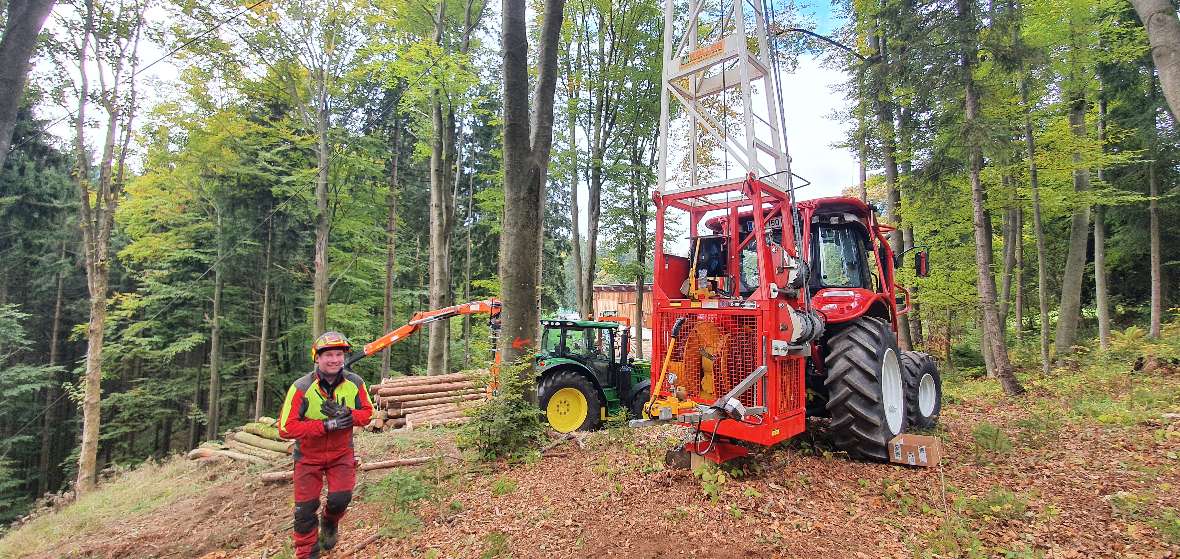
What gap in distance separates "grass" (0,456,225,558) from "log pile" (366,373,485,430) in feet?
9.42

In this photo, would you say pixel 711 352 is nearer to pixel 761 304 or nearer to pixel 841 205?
pixel 761 304

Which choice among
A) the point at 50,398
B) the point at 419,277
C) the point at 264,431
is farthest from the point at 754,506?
the point at 50,398

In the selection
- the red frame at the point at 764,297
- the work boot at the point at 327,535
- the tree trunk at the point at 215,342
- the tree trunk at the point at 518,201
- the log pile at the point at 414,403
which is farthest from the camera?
the tree trunk at the point at 215,342

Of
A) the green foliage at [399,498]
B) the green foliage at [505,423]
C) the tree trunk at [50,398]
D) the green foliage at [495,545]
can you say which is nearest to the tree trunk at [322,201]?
the green foliage at [399,498]

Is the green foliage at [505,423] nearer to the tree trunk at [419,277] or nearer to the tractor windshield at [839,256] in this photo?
the tractor windshield at [839,256]

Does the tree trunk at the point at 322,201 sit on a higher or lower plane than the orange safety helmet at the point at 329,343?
higher

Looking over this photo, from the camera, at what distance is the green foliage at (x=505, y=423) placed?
5.31 metres

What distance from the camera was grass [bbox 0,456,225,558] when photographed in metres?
7.21

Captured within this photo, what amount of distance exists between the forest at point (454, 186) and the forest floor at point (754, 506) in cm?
184

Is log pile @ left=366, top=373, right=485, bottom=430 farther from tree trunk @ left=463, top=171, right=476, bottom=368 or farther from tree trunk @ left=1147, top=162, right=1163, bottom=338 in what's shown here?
tree trunk @ left=1147, top=162, right=1163, bottom=338

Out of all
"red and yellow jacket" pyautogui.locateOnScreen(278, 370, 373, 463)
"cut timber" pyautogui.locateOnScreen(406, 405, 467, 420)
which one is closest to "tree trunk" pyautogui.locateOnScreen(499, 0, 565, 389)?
"red and yellow jacket" pyautogui.locateOnScreen(278, 370, 373, 463)

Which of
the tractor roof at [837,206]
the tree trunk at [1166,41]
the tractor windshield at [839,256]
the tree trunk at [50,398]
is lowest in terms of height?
the tree trunk at [50,398]

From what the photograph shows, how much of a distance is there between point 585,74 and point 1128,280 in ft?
63.8

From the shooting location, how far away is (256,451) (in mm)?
9859
